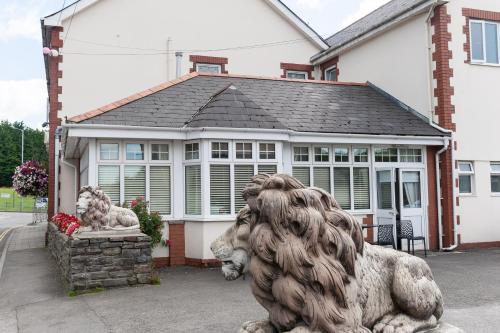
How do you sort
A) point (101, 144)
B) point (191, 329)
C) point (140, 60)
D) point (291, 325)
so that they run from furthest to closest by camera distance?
point (140, 60), point (101, 144), point (191, 329), point (291, 325)

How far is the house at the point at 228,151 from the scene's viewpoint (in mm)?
10625

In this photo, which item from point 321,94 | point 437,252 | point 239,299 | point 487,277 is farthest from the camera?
point 321,94

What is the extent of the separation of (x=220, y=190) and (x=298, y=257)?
8.54 metres

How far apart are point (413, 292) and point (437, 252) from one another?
10.8 m

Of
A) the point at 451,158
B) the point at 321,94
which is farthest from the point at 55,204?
the point at 451,158

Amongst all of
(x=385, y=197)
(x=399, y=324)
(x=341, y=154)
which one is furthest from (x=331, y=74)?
(x=399, y=324)

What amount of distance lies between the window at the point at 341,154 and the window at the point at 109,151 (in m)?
5.65

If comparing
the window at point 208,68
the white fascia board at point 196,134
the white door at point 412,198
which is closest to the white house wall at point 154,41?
the window at point 208,68

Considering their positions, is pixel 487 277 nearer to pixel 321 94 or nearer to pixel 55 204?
pixel 321 94

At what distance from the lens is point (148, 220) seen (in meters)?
10.3

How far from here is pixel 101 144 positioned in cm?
1065

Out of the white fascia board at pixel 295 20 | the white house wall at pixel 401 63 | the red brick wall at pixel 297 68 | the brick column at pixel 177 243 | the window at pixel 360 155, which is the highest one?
the white fascia board at pixel 295 20

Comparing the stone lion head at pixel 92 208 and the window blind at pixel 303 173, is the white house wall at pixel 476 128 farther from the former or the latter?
the stone lion head at pixel 92 208

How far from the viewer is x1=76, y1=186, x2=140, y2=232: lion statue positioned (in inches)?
332
